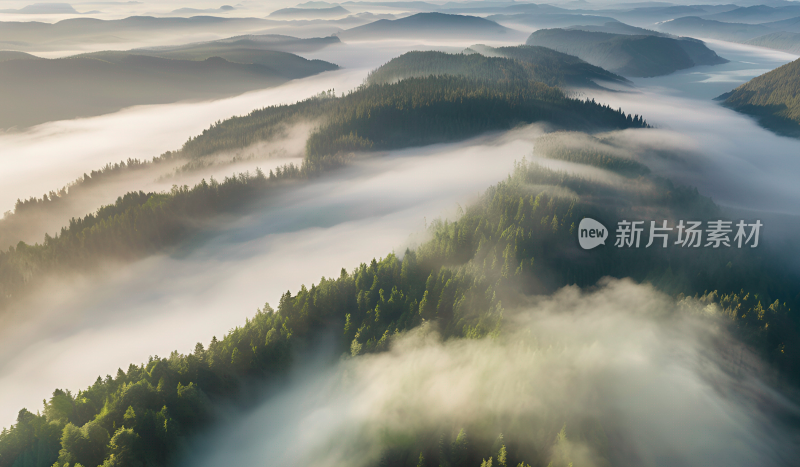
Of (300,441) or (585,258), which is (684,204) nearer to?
(585,258)

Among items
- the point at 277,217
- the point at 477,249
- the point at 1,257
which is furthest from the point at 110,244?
the point at 477,249

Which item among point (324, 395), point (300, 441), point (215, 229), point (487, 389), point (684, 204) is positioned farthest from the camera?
point (215, 229)

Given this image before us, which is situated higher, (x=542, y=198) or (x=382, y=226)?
(x=542, y=198)

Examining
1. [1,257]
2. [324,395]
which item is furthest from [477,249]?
[1,257]

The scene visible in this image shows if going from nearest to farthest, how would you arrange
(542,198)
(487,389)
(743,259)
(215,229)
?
(487,389)
(542,198)
(743,259)
(215,229)

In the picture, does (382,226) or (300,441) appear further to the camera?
(382,226)

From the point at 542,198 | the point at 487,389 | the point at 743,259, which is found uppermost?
the point at 542,198
